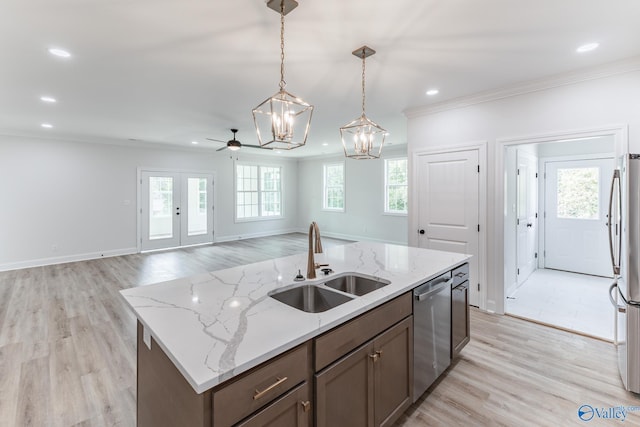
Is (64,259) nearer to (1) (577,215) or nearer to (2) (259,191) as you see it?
(2) (259,191)

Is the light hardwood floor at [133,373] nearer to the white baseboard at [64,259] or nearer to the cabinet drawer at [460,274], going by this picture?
the cabinet drawer at [460,274]

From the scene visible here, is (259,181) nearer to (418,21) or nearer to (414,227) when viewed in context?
(414,227)

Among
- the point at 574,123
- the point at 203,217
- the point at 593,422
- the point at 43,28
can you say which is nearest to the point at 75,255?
the point at 203,217

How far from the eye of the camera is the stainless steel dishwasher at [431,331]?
78.8 inches

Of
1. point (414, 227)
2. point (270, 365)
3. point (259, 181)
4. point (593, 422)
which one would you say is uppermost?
point (259, 181)

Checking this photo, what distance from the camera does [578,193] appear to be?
512cm

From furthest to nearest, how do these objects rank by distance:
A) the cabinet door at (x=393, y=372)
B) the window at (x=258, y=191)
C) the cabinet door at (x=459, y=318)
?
1. the window at (x=258, y=191)
2. the cabinet door at (x=459, y=318)
3. the cabinet door at (x=393, y=372)

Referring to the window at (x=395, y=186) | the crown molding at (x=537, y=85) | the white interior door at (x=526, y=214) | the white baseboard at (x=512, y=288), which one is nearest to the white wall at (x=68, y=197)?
the window at (x=395, y=186)

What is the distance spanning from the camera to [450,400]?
2162 mm

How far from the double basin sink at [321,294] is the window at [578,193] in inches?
201

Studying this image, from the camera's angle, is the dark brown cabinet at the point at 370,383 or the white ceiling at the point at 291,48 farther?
the white ceiling at the point at 291,48

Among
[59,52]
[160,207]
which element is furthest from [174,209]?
[59,52]

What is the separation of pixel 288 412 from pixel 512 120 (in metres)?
3.81

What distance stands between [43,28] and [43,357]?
2.82m
